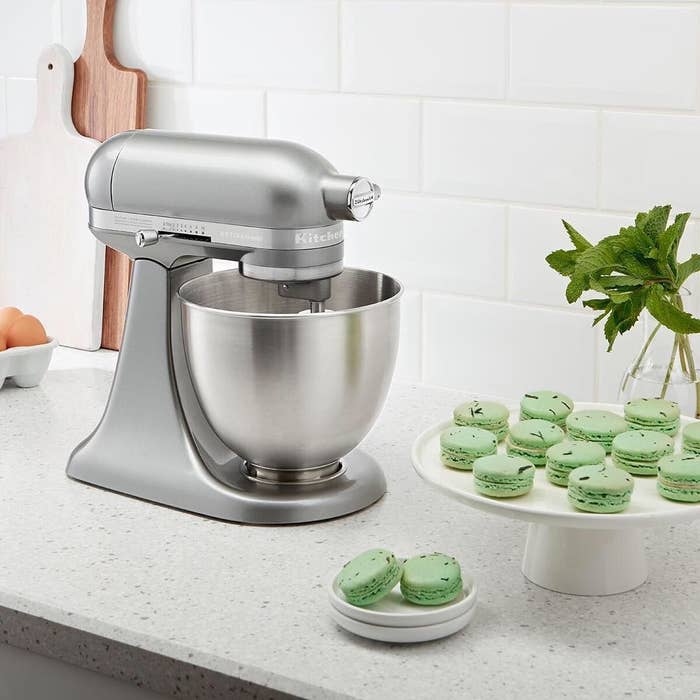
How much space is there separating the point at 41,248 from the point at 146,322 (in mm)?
589

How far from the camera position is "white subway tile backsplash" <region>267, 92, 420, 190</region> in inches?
55.3

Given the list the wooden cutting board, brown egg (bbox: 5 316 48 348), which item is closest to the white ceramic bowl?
brown egg (bbox: 5 316 48 348)

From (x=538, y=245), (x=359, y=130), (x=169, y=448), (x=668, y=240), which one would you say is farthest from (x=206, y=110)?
(x=668, y=240)

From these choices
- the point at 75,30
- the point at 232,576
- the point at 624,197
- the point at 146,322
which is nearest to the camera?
the point at 232,576

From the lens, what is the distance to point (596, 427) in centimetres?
96

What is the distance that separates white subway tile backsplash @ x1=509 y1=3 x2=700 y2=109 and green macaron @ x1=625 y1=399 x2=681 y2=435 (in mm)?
394

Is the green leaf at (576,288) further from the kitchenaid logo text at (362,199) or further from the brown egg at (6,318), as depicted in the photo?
the brown egg at (6,318)

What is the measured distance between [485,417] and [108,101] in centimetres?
84

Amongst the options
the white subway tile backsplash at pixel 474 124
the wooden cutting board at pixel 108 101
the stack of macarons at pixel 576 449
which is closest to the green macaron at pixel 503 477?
the stack of macarons at pixel 576 449

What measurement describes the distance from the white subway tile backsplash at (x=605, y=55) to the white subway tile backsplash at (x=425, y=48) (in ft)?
0.10

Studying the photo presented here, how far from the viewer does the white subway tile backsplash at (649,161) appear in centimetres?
123

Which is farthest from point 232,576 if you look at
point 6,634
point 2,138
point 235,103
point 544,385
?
point 2,138

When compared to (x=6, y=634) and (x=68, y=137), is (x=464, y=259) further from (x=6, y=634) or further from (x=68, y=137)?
(x=6, y=634)

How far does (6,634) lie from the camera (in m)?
0.97
